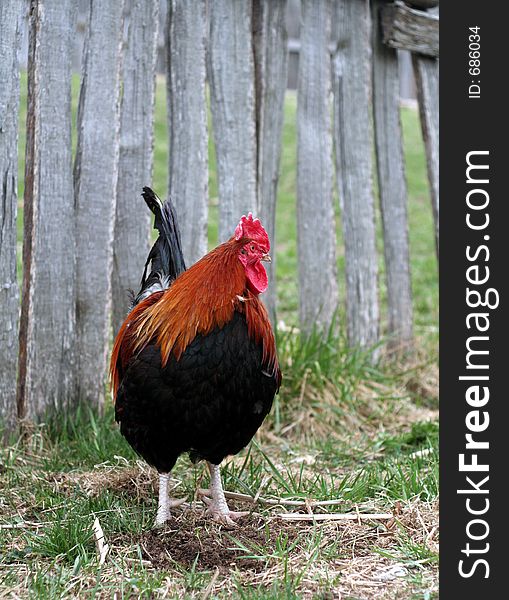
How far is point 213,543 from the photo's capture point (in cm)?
318

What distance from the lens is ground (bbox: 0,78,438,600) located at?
2867 millimetres

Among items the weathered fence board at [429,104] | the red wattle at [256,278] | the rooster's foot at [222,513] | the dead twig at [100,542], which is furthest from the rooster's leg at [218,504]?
the weathered fence board at [429,104]

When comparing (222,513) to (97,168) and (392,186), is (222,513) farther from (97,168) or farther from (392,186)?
(392,186)

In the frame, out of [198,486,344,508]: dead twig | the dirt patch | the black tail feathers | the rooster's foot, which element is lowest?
the dirt patch

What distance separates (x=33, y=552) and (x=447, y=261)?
1.99m

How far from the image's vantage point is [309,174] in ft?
16.5

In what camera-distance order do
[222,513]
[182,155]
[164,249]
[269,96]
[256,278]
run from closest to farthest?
1. [256,278]
2. [222,513]
3. [164,249]
4. [182,155]
5. [269,96]

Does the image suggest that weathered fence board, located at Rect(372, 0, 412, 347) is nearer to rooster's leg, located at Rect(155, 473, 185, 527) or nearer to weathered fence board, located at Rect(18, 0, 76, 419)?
weathered fence board, located at Rect(18, 0, 76, 419)

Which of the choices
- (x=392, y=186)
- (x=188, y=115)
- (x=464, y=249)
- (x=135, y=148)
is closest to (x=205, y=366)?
(x=464, y=249)

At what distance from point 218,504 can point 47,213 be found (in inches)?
69.0

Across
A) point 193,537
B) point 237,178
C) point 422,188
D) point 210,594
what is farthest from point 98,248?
point 422,188

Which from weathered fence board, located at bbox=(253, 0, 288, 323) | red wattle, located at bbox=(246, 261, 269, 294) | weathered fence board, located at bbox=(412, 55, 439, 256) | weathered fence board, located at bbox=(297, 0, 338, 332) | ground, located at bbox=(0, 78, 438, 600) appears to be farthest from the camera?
weathered fence board, located at bbox=(412, 55, 439, 256)

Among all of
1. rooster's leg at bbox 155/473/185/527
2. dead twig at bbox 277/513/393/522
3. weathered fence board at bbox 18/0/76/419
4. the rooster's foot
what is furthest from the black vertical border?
weathered fence board at bbox 18/0/76/419

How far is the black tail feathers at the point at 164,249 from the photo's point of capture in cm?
387
